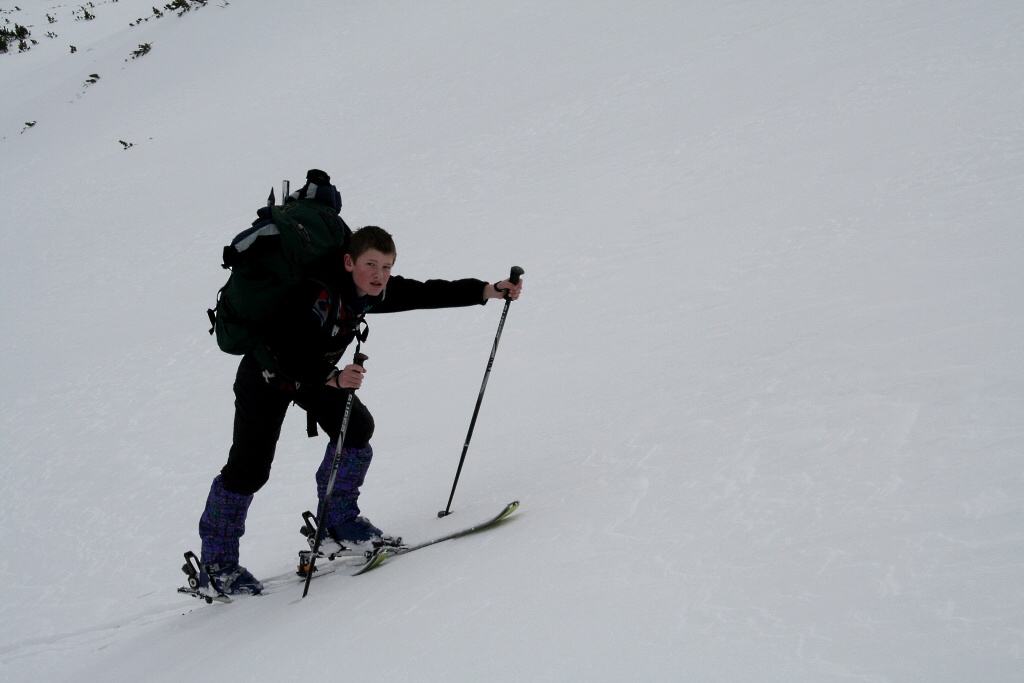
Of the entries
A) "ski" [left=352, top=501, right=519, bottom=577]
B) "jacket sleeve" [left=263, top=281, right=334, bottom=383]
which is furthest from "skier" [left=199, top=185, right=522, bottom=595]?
"ski" [left=352, top=501, right=519, bottom=577]

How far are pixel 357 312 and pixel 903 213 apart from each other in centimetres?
507

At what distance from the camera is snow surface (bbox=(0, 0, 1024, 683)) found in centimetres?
226

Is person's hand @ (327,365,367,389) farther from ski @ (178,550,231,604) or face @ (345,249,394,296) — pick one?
ski @ (178,550,231,604)

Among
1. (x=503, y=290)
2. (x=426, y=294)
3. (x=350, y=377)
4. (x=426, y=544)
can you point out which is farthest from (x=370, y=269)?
(x=426, y=544)

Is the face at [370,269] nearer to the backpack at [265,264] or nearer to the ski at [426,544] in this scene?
the backpack at [265,264]

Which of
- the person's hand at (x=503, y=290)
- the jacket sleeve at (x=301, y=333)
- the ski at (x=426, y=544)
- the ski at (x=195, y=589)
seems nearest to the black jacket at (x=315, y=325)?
the jacket sleeve at (x=301, y=333)

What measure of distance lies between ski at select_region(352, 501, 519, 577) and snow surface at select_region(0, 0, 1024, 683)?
0.10m

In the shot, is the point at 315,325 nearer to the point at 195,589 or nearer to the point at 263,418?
the point at 263,418

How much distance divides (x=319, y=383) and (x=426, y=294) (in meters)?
0.86

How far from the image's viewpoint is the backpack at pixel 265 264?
304cm

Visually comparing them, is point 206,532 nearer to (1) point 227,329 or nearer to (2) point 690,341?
(1) point 227,329

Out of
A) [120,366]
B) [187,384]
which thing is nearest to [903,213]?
[187,384]

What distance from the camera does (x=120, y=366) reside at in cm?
805

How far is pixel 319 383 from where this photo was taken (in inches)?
A: 124
